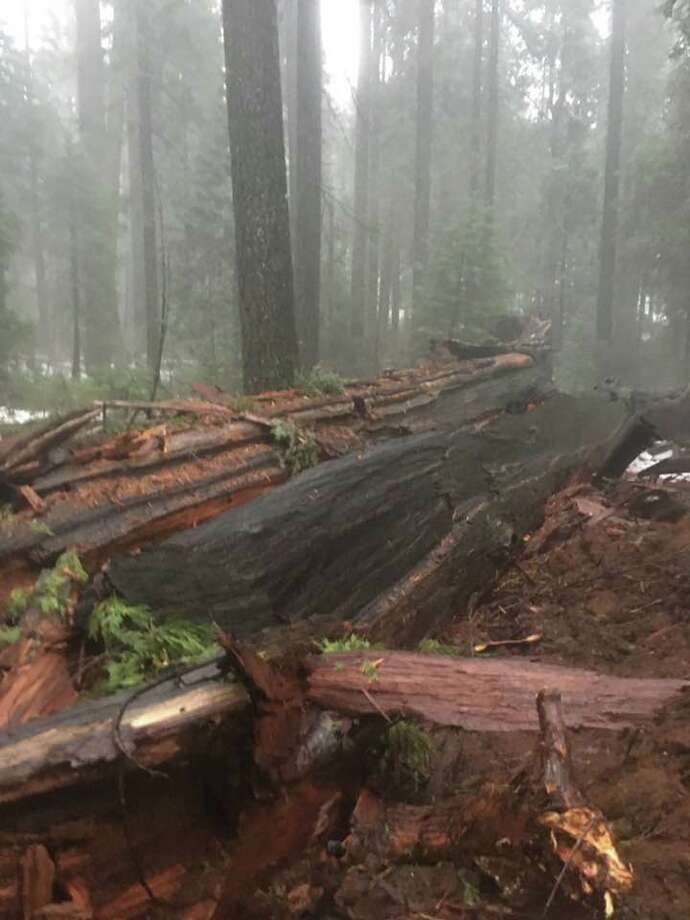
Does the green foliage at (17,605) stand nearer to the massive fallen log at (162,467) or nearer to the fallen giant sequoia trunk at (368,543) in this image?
the massive fallen log at (162,467)

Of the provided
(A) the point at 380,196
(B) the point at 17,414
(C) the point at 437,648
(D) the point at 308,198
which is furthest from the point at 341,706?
(A) the point at 380,196

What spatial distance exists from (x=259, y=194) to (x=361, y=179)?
21.4 meters

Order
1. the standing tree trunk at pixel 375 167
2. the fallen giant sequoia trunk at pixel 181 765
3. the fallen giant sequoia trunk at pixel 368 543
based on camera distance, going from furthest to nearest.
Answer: the standing tree trunk at pixel 375 167
the fallen giant sequoia trunk at pixel 368 543
the fallen giant sequoia trunk at pixel 181 765

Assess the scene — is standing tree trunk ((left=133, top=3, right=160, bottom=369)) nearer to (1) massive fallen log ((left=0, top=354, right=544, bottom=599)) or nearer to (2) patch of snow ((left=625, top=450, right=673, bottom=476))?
(2) patch of snow ((left=625, top=450, right=673, bottom=476))

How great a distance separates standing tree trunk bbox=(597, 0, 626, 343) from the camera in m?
24.3

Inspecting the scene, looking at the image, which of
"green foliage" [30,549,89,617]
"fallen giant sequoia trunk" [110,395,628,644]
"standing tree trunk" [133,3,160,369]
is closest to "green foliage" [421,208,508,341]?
"standing tree trunk" [133,3,160,369]

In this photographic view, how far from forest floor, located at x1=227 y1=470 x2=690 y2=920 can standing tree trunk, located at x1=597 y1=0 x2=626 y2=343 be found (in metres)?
20.9

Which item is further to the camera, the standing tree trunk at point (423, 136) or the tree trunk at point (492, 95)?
the tree trunk at point (492, 95)

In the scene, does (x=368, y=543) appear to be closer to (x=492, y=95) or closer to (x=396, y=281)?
(x=492, y=95)

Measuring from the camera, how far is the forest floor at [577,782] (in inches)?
91.8

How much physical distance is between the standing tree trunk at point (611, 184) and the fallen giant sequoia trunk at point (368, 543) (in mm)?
19248

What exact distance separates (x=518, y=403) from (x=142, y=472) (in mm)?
5091

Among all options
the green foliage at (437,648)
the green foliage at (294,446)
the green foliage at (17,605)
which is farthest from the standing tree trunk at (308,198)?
the green foliage at (17,605)

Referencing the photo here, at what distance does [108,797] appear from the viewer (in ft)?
8.98
